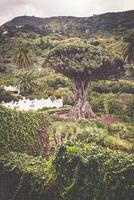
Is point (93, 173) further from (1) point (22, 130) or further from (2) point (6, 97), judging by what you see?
(2) point (6, 97)

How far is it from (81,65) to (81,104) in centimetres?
489

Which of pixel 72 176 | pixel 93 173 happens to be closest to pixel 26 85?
pixel 72 176

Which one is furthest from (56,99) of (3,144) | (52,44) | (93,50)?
(52,44)

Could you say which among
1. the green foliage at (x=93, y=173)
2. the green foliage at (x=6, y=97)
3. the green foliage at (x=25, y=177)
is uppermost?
the green foliage at (x=93, y=173)

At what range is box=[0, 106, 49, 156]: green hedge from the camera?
28.8 m

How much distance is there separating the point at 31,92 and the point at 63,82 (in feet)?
31.9

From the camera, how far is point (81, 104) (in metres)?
62.8

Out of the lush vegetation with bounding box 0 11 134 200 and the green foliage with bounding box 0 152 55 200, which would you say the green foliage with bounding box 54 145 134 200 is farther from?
the green foliage with bounding box 0 152 55 200

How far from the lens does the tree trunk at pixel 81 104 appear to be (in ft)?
200

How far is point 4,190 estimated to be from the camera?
25.3 metres

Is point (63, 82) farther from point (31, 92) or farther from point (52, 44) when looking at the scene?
point (52, 44)

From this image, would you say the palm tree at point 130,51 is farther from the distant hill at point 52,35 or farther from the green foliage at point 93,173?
the green foliage at point 93,173

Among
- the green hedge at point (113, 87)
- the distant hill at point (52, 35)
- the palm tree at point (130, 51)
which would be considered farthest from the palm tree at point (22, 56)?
the palm tree at point (130, 51)

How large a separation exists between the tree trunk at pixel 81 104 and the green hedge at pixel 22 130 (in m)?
26.8
